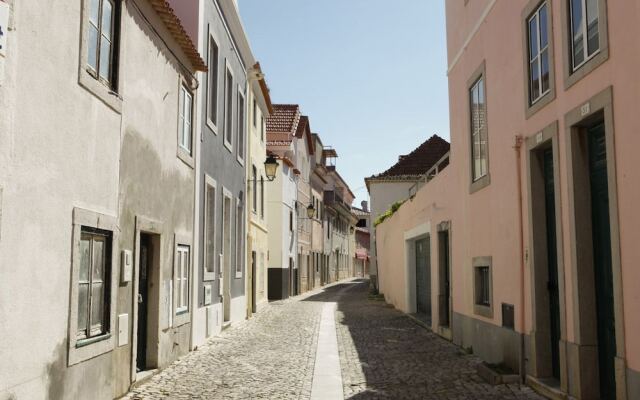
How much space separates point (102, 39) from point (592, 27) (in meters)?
5.03

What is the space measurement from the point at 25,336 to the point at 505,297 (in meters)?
6.36

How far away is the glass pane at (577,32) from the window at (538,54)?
0.62m

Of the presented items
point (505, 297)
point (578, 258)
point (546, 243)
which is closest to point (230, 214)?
point (505, 297)

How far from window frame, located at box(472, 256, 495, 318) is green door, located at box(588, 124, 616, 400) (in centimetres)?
324

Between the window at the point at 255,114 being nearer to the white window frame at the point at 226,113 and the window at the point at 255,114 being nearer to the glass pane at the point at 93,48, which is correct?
the white window frame at the point at 226,113

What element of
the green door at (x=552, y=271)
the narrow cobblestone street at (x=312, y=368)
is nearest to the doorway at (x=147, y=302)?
the narrow cobblestone street at (x=312, y=368)

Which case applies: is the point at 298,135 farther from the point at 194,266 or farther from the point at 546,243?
the point at 546,243

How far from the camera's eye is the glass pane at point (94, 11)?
22.4 feet

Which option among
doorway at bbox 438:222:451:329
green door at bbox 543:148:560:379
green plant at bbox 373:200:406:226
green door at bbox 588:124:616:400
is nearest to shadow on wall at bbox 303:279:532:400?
doorway at bbox 438:222:451:329

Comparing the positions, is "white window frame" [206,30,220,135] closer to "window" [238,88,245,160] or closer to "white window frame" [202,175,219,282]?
"white window frame" [202,175,219,282]

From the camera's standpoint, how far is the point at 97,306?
7.16 metres

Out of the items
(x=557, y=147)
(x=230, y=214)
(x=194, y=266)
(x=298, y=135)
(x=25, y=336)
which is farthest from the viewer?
(x=298, y=135)

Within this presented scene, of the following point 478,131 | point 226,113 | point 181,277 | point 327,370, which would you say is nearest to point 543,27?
point 478,131

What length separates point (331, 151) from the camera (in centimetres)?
5522
